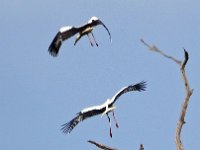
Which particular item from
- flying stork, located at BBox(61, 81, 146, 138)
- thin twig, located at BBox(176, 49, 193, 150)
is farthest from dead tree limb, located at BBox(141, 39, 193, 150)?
flying stork, located at BBox(61, 81, 146, 138)

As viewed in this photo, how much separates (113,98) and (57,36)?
2441mm

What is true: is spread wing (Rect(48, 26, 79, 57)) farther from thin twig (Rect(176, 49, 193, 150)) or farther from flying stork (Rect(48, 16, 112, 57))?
thin twig (Rect(176, 49, 193, 150))

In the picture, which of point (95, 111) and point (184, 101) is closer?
point (184, 101)

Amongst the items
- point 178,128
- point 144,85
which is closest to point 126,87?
point 144,85

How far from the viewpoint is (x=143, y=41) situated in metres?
18.1

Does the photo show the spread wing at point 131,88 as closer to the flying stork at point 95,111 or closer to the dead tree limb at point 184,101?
the flying stork at point 95,111

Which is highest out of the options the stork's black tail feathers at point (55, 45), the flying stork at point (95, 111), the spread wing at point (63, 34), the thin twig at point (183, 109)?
the spread wing at point (63, 34)

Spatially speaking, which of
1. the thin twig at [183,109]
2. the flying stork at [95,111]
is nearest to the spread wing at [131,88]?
the flying stork at [95,111]

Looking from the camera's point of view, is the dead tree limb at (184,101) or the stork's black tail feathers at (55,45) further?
the stork's black tail feathers at (55,45)

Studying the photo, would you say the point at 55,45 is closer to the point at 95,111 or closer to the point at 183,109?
the point at 95,111

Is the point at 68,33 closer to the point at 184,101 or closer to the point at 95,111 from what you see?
the point at 95,111

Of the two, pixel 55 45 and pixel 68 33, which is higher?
pixel 68 33

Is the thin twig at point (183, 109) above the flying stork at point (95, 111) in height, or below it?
below

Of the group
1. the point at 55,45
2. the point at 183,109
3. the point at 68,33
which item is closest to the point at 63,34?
the point at 68,33
